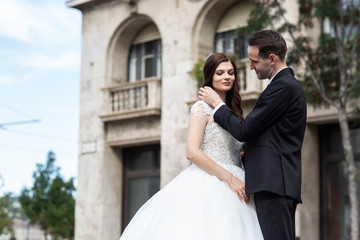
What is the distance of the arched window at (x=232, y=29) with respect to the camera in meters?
17.4

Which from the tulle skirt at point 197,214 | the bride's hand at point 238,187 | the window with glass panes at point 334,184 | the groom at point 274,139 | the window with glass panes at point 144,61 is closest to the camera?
the groom at point 274,139

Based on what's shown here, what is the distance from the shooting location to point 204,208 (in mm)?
4551

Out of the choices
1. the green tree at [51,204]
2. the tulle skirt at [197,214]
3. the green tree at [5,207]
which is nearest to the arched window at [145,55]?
the tulle skirt at [197,214]

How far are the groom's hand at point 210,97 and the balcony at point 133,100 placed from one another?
1344 centimetres

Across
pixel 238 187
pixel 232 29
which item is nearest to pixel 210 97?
pixel 238 187

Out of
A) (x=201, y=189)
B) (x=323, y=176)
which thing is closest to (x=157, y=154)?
(x=323, y=176)

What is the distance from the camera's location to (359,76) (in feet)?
39.3

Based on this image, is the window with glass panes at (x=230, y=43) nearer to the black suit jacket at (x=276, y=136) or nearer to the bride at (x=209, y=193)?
the bride at (x=209, y=193)

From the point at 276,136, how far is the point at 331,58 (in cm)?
895

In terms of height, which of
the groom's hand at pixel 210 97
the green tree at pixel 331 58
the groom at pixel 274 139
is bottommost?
the groom at pixel 274 139

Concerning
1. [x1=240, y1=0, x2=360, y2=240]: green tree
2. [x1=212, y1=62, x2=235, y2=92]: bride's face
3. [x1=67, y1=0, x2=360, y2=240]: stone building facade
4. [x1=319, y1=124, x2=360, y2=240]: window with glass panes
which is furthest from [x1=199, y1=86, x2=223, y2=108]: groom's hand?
[x1=67, y1=0, x2=360, y2=240]: stone building facade

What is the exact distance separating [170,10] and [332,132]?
5.72 meters

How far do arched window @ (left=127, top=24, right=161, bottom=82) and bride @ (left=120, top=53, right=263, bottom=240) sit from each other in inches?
570

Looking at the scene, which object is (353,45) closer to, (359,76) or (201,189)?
(359,76)
